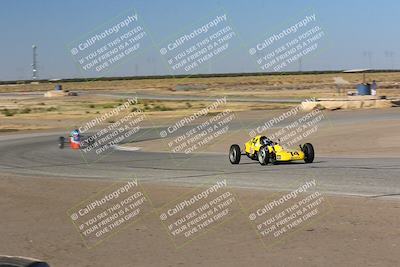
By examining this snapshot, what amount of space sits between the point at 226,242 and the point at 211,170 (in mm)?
9084

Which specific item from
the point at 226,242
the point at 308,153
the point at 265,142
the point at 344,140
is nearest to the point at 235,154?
the point at 265,142

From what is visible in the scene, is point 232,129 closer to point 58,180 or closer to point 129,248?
point 58,180

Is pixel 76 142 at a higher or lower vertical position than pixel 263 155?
higher

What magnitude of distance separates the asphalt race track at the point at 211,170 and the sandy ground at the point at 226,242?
1.78m

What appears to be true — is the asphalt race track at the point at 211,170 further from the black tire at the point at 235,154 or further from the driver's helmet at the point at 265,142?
the driver's helmet at the point at 265,142

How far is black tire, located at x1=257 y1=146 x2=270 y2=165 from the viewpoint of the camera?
63.3ft

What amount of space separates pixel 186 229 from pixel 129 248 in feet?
5.17

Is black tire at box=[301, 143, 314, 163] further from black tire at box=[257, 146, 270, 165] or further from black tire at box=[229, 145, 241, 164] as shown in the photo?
black tire at box=[229, 145, 241, 164]

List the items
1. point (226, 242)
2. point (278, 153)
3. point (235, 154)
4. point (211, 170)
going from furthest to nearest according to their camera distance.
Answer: point (235, 154)
point (278, 153)
point (211, 170)
point (226, 242)

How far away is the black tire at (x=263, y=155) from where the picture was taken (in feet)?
63.3

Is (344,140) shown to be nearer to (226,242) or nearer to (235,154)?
(235,154)

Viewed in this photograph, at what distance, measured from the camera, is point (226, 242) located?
32.5 ft

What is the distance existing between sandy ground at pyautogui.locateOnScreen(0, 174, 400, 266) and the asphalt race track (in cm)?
178

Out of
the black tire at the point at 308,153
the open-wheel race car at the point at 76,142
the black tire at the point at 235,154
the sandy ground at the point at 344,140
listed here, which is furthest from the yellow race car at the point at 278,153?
the open-wheel race car at the point at 76,142
